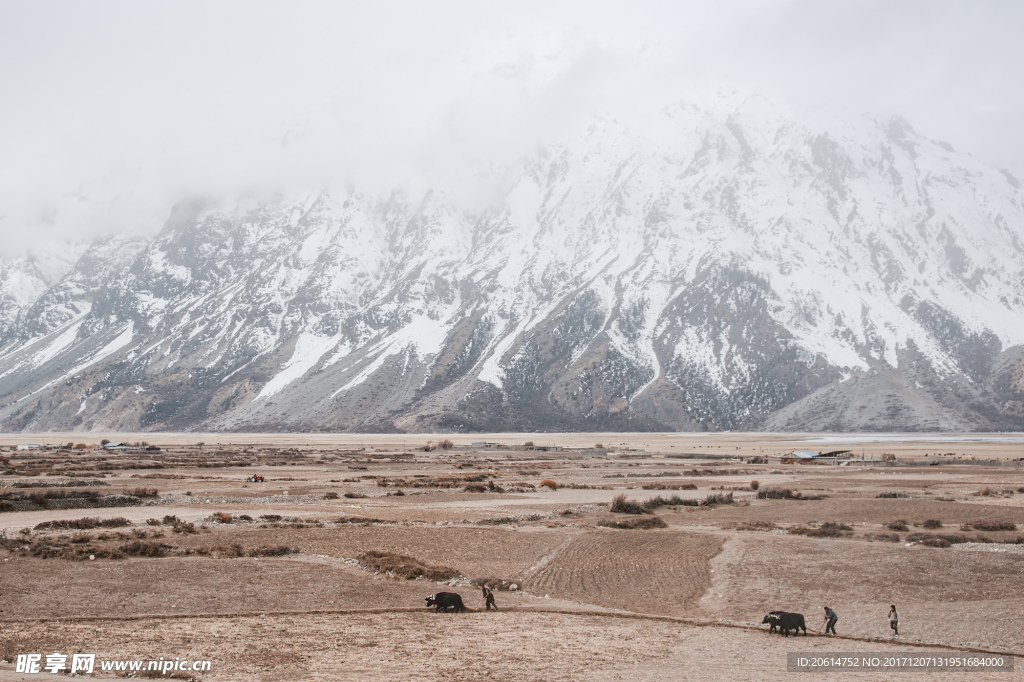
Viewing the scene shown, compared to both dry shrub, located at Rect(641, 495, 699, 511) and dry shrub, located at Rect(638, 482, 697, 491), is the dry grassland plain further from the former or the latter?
dry shrub, located at Rect(638, 482, 697, 491)

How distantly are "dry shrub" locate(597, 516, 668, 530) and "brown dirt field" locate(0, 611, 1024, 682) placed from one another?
57.1 feet

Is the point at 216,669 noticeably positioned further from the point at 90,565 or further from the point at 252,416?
the point at 252,416

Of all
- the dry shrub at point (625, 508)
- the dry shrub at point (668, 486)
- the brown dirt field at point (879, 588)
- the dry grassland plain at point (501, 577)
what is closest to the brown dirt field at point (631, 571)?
the dry grassland plain at point (501, 577)

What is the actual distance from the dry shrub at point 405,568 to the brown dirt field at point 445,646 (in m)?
4.89

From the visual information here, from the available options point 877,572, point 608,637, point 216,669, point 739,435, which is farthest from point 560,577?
point 739,435

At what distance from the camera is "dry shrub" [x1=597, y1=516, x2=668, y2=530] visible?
39.0 m

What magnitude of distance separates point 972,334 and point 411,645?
21714 centimetres

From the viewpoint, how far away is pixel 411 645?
1847 cm

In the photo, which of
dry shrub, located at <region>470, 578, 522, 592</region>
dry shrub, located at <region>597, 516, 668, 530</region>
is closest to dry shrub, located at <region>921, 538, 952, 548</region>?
dry shrub, located at <region>597, 516, 668, 530</region>

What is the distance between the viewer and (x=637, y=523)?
1550 inches

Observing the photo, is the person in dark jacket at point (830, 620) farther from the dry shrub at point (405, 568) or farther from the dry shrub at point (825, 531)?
the dry shrub at point (825, 531)

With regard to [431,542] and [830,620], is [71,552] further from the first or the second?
[830,620]

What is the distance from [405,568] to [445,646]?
888cm

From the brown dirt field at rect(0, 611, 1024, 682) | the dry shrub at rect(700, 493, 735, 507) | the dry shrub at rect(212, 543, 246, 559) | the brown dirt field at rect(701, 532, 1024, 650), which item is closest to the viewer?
the brown dirt field at rect(0, 611, 1024, 682)
